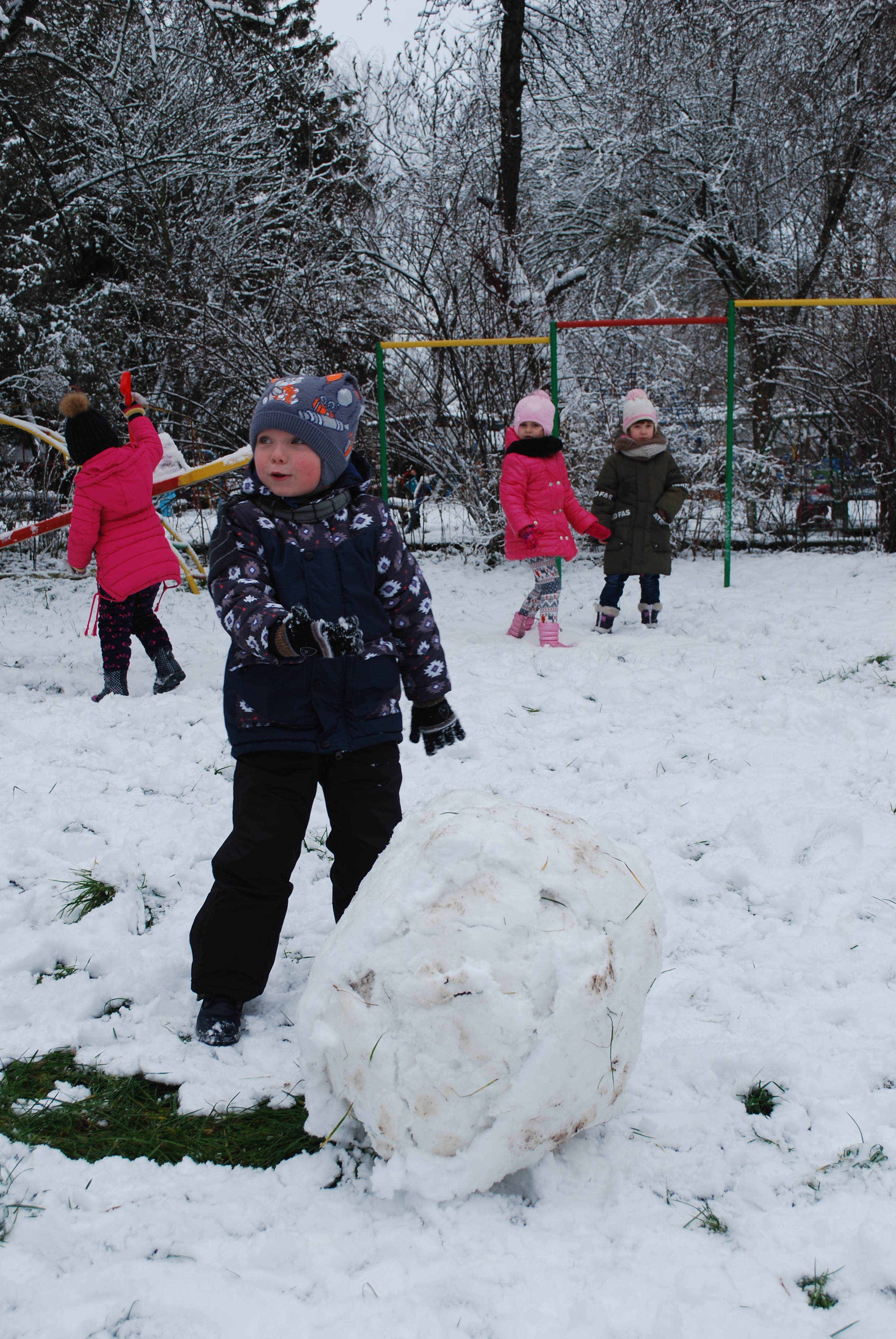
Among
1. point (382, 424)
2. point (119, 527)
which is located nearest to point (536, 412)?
point (382, 424)

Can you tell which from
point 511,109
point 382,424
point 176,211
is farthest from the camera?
point 176,211

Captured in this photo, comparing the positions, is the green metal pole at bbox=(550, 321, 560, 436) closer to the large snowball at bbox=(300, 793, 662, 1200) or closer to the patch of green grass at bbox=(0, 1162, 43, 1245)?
the large snowball at bbox=(300, 793, 662, 1200)

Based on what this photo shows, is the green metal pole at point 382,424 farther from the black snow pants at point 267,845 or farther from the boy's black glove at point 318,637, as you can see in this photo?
the boy's black glove at point 318,637

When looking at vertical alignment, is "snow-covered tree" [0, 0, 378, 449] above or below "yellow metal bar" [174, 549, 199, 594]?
above

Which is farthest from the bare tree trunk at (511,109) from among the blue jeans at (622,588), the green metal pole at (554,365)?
the blue jeans at (622,588)

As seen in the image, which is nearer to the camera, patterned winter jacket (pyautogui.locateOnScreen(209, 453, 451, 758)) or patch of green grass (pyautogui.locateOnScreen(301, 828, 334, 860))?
patterned winter jacket (pyautogui.locateOnScreen(209, 453, 451, 758))

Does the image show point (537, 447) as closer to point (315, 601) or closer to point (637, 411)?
point (637, 411)

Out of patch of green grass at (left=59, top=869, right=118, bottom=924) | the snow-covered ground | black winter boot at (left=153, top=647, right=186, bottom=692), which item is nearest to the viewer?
the snow-covered ground

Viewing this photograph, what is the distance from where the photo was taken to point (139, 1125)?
1.87 metres

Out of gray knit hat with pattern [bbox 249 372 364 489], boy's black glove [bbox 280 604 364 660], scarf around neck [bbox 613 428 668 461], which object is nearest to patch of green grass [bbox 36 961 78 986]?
boy's black glove [bbox 280 604 364 660]

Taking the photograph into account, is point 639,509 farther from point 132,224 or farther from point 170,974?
point 132,224

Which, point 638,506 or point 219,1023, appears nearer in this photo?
point 219,1023

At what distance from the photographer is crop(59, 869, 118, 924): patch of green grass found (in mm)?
2740

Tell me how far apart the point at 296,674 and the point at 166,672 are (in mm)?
3183
